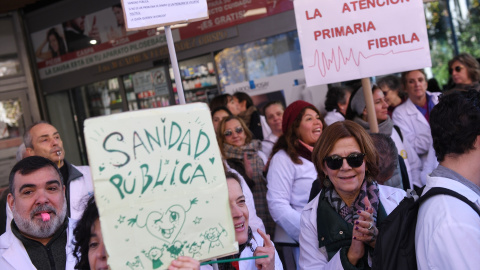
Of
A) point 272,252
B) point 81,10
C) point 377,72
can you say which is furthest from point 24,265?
point 81,10

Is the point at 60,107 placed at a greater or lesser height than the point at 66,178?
greater

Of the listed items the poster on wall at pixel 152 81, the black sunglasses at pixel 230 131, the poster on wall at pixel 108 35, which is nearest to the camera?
the black sunglasses at pixel 230 131

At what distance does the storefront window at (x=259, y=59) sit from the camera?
8.47 metres

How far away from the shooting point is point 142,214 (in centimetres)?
207

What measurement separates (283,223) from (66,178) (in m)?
1.78

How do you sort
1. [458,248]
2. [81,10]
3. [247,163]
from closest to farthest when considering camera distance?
[458,248], [247,163], [81,10]

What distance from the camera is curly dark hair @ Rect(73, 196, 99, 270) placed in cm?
251

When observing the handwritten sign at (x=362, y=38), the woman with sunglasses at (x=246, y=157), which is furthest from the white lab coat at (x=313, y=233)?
the woman with sunglasses at (x=246, y=157)

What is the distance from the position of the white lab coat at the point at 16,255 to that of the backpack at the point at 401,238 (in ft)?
5.26

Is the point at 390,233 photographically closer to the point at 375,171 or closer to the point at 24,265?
the point at 375,171

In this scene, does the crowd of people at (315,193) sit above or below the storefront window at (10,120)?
below

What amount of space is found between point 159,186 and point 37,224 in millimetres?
1333

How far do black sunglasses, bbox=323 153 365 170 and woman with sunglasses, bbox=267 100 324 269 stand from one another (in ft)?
3.52

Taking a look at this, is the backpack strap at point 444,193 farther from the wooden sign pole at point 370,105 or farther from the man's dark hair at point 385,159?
the wooden sign pole at point 370,105
